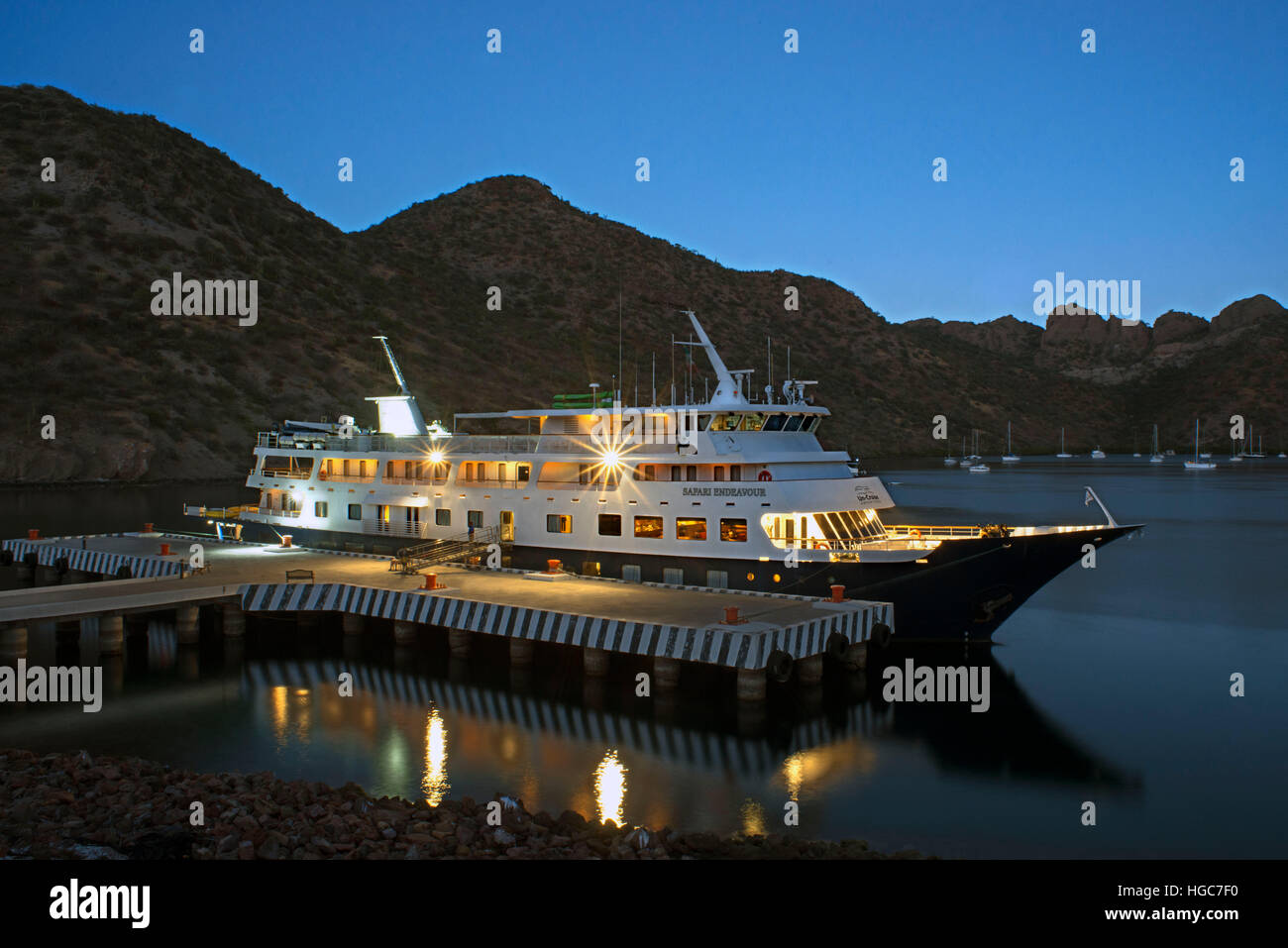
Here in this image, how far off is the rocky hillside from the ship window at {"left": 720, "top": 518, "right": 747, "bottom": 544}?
2914 inches

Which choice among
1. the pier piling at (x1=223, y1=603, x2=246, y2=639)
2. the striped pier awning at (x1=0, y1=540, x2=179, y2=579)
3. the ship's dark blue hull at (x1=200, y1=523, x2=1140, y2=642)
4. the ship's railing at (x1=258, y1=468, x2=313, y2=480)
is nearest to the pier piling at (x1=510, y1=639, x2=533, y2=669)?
the ship's dark blue hull at (x1=200, y1=523, x2=1140, y2=642)

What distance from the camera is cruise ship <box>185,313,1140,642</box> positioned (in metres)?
28.9

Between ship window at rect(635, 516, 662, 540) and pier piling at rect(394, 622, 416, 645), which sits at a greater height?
ship window at rect(635, 516, 662, 540)

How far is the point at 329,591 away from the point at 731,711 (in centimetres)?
1379

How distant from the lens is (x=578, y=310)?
156 metres

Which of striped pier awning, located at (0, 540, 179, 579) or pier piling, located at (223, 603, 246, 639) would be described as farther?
striped pier awning, located at (0, 540, 179, 579)

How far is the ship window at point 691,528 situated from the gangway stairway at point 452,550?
7.82 meters

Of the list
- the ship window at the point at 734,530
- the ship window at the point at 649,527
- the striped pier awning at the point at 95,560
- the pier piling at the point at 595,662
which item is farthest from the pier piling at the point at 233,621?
the ship window at the point at 734,530

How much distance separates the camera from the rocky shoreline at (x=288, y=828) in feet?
46.0

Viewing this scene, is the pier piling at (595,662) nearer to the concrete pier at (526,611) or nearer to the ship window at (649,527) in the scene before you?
the concrete pier at (526,611)

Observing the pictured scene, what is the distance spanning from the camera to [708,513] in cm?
3100

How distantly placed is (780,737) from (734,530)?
8757mm

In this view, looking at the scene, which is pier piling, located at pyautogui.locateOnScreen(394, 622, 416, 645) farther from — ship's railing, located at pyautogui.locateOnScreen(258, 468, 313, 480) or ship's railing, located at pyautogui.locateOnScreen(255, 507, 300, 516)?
ship's railing, located at pyautogui.locateOnScreen(258, 468, 313, 480)
